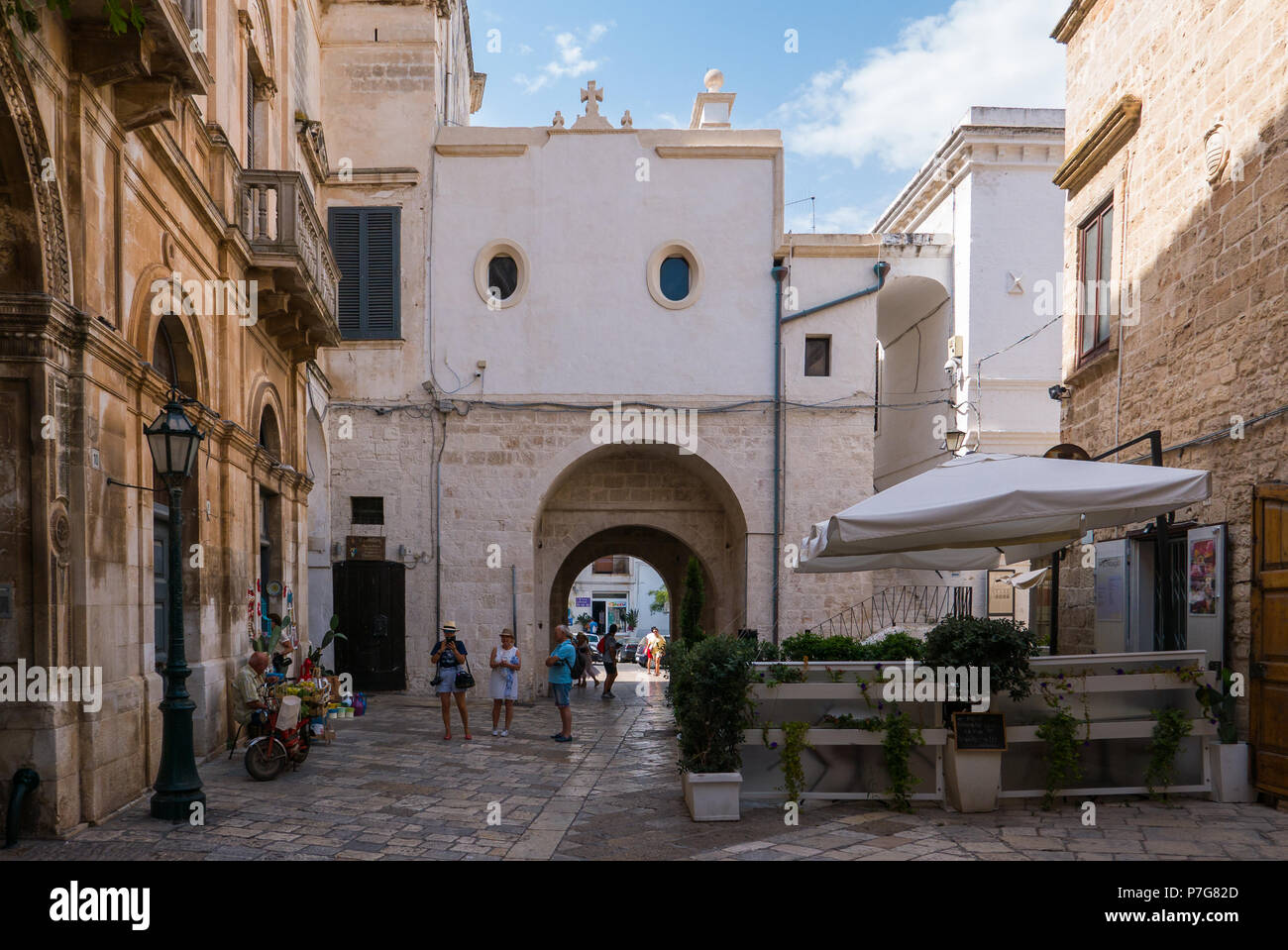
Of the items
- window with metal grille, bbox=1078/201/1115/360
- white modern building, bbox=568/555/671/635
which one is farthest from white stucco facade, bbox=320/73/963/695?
white modern building, bbox=568/555/671/635

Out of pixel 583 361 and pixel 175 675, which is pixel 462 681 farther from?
pixel 583 361

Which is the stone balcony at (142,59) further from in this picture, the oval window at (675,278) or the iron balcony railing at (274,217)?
the oval window at (675,278)

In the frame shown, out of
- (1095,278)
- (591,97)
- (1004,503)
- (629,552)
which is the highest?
(591,97)

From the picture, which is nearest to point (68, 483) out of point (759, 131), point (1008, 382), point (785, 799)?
point (785, 799)

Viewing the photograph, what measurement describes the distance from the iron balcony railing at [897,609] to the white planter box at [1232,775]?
10.5 m

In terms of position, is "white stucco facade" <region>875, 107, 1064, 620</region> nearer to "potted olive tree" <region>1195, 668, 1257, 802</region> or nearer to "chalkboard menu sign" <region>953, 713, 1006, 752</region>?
"potted olive tree" <region>1195, 668, 1257, 802</region>

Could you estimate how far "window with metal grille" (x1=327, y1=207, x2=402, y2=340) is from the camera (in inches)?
741

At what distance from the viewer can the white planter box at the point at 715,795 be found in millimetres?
7480

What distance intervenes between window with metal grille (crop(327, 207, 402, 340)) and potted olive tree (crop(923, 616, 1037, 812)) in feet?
44.6

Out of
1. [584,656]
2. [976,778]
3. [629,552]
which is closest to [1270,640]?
[976,778]

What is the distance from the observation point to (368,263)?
18844 mm

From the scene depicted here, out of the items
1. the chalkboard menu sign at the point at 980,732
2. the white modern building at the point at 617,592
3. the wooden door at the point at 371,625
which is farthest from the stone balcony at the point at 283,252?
the white modern building at the point at 617,592

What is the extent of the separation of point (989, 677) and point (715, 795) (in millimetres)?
2096

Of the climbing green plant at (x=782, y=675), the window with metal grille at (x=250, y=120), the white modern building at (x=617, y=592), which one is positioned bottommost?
the white modern building at (x=617, y=592)
